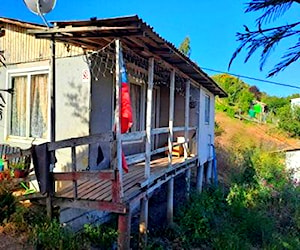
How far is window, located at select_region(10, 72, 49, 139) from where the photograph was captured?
726 centimetres

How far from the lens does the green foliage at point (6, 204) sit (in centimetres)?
512

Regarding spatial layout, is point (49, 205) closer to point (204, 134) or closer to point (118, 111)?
point (118, 111)

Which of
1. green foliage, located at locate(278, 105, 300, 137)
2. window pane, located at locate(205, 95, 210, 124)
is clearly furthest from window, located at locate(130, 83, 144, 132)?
green foliage, located at locate(278, 105, 300, 137)

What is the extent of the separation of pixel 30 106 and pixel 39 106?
29 centimetres

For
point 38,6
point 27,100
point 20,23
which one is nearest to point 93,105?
point 27,100

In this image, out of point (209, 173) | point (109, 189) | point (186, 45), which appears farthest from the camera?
point (186, 45)

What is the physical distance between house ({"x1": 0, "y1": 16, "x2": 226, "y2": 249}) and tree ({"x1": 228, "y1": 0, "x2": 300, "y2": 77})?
260cm

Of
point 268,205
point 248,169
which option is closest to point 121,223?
point 268,205

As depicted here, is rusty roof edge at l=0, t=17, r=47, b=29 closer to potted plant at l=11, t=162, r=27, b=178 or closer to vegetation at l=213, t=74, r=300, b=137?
potted plant at l=11, t=162, r=27, b=178

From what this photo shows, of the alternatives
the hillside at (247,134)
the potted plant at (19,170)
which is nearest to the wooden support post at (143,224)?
the potted plant at (19,170)

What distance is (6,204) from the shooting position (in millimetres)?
5184

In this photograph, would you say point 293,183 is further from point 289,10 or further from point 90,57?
point 289,10

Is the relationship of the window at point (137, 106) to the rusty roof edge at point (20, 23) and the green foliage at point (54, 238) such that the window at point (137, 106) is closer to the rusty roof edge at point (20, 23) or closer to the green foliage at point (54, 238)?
the rusty roof edge at point (20, 23)

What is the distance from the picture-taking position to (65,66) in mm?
6746
